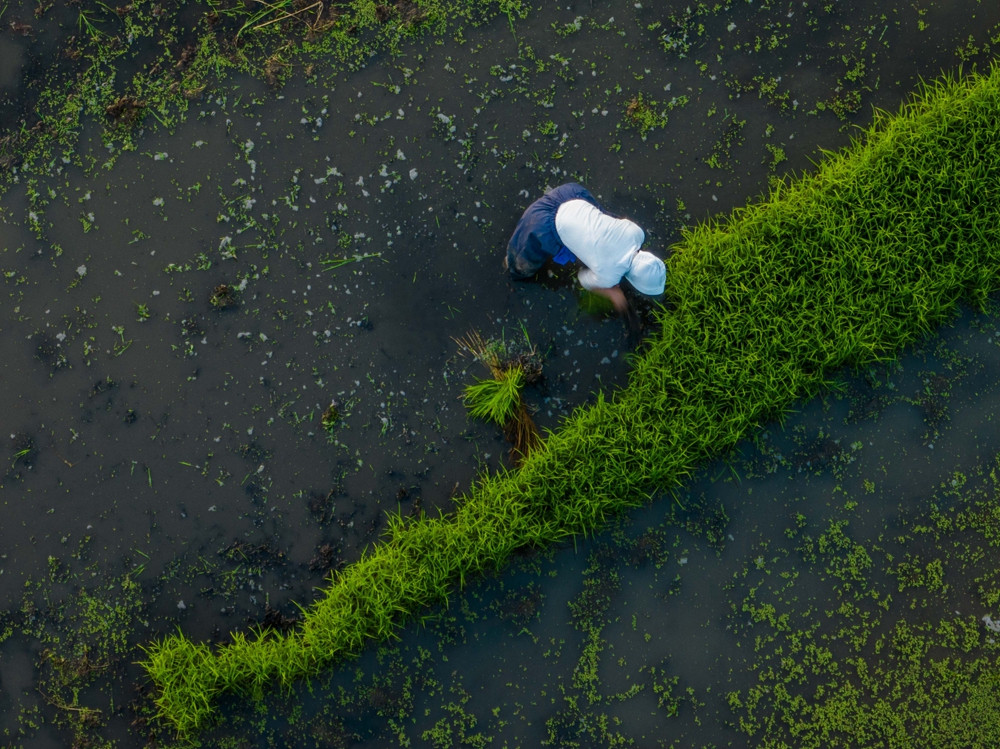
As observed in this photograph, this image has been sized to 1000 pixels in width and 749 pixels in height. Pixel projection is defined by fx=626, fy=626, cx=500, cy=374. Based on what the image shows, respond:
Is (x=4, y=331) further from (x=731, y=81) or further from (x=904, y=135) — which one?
(x=904, y=135)

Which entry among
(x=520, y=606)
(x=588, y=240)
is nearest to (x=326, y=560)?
(x=520, y=606)

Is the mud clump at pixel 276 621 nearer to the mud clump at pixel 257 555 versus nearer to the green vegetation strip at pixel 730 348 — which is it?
the green vegetation strip at pixel 730 348

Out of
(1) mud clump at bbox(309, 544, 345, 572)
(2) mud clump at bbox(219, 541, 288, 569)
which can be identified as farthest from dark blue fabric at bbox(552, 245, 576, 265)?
(2) mud clump at bbox(219, 541, 288, 569)

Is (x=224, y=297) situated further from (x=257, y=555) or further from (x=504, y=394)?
(x=504, y=394)

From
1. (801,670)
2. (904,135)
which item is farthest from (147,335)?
(904,135)

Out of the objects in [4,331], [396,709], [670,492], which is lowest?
[396,709]

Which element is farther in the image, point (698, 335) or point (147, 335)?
point (147, 335)

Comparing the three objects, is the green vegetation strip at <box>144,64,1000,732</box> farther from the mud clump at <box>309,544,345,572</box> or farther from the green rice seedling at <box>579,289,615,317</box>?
the green rice seedling at <box>579,289,615,317</box>

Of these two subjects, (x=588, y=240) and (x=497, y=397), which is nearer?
(x=588, y=240)
